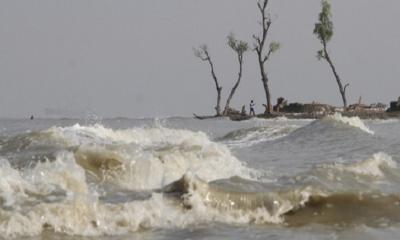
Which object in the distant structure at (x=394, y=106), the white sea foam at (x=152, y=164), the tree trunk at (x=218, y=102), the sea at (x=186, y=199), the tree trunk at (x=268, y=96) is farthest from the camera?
the tree trunk at (x=218, y=102)

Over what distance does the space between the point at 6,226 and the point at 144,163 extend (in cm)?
322

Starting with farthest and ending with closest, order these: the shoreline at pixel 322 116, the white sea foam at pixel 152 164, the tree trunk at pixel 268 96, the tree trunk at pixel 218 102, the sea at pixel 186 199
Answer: the tree trunk at pixel 218 102, the tree trunk at pixel 268 96, the shoreline at pixel 322 116, the white sea foam at pixel 152 164, the sea at pixel 186 199

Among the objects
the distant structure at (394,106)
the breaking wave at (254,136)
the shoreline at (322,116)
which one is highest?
the distant structure at (394,106)

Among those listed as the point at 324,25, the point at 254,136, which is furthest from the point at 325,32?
the point at 254,136

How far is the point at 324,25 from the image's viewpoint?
4206 centimetres

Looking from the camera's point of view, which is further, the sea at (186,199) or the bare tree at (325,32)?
the bare tree at (325,32)

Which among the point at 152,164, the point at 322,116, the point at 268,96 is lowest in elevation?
the point at 152,164

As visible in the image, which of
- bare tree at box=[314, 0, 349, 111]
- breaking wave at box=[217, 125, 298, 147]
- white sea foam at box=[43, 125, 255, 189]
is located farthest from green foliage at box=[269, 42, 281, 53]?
white sea foam at box=[43, 125, 255, 189]

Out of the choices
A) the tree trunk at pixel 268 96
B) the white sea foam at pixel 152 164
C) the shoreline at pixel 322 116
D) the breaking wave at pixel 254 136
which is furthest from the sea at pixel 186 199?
the tree trunk at pixel 268 96

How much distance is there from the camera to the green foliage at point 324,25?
41.8 m

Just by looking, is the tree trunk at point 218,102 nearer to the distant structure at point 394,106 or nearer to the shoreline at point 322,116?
the shoreline at point 322,116

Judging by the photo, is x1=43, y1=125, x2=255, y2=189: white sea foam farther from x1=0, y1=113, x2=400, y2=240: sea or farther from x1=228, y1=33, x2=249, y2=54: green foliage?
x1=228, y1=33, x2=249, y2=54: green foliage

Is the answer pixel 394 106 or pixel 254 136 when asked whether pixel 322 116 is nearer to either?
pixel 394 106

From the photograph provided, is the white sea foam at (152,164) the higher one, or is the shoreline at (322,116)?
the shoreline at (322,116)
